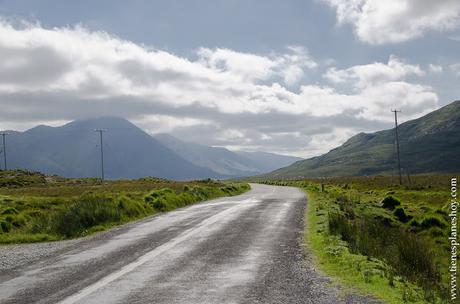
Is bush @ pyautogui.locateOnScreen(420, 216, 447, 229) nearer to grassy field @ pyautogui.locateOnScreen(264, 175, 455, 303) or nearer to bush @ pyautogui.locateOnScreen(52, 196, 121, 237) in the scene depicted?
grassy field @ pyautogui.locateOnScreen(264, 175, 455, 303)

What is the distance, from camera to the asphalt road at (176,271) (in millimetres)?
7441

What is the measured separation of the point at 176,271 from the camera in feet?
30.5

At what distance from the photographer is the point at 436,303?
300 inches

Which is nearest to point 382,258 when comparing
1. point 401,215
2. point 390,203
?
point 401,215

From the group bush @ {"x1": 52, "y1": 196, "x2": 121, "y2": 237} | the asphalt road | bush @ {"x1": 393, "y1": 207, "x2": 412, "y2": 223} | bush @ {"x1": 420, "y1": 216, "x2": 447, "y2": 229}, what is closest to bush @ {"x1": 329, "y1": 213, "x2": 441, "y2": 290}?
the asphalt road

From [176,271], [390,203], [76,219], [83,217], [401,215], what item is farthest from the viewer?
[390,203]

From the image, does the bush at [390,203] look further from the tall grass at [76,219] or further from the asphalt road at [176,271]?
the asphalt road at [176,271]

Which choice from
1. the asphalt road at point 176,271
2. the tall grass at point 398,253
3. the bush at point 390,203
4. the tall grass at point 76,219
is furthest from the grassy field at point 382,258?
the tall grass at point 76,219

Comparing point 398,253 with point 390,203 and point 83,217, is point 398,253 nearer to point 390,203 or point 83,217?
point 83,217

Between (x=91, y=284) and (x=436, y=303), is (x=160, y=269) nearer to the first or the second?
(x=91, y=284)

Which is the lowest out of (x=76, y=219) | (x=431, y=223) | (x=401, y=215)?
(x=431, y=223)

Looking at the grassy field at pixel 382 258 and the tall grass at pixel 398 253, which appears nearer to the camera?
the grassy field at pixel 382 258

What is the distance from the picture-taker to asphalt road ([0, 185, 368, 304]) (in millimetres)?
7441

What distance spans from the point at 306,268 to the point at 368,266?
1.33m
